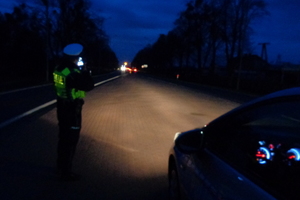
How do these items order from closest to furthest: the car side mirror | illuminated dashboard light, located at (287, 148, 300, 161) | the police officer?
illuminated dashboard light, located at (287, 148, 300, 161)
the car side mirror
the police officer

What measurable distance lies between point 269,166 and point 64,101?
10.1 ft

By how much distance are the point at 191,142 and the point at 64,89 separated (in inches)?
86.1

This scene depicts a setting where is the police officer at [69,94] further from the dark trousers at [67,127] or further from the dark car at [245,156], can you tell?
the dark car at [245,156]

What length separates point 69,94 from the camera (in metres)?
5.02

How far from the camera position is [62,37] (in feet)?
176

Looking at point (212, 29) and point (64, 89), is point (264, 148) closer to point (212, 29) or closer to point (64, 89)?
point (64, 89)

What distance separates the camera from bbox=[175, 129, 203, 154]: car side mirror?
10.7ft

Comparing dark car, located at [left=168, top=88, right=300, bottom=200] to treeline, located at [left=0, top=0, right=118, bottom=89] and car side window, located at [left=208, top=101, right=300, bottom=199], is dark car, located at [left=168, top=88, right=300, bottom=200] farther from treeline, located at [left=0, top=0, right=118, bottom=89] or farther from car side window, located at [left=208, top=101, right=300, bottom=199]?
treeline, located at [left=0, top=0, right=118, bottom=89]

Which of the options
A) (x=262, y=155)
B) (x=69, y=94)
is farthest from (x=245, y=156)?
(x=69, y=94)

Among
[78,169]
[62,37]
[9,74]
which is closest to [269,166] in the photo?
[78,169]

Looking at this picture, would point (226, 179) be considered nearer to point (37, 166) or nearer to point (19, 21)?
point (37, 166)

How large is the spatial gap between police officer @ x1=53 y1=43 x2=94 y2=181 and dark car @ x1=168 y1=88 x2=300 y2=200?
1.81 metres

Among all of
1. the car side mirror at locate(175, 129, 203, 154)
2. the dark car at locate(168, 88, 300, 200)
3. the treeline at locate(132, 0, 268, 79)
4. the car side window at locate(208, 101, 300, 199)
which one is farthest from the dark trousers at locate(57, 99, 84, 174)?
the treeline at locate(132, 0, 268, 79)

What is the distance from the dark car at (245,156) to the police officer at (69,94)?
1809 mm
